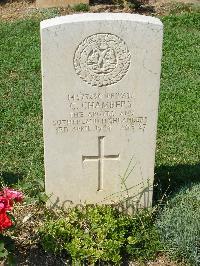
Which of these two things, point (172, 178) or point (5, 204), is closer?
point (5, 204)

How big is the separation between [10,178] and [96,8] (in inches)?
221

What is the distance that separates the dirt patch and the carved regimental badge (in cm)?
593

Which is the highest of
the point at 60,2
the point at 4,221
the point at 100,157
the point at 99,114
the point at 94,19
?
the point at 60,2

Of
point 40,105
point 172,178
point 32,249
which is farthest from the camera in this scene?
point 40,105

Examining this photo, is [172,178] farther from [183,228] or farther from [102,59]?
[102,59]

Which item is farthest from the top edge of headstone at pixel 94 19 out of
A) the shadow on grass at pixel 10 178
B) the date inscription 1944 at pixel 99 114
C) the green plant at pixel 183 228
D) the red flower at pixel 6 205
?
the shadow on grass at pixel 10 178

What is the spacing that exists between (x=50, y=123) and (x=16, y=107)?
8.43 ft

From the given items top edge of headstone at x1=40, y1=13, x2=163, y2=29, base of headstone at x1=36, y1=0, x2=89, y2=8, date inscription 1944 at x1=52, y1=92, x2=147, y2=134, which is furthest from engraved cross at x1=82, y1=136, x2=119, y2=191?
base of headstone at x1=36, y1=0, x2=89, y2=8

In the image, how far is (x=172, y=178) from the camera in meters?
5.16

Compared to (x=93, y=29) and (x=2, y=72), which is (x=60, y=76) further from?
(x=2, y=72)

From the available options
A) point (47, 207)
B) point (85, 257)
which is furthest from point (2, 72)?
point (85, 257)

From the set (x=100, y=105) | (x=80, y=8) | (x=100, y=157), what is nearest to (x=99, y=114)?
(x=100, y=105)

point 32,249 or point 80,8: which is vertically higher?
point 80,8

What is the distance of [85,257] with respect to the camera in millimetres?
4141
